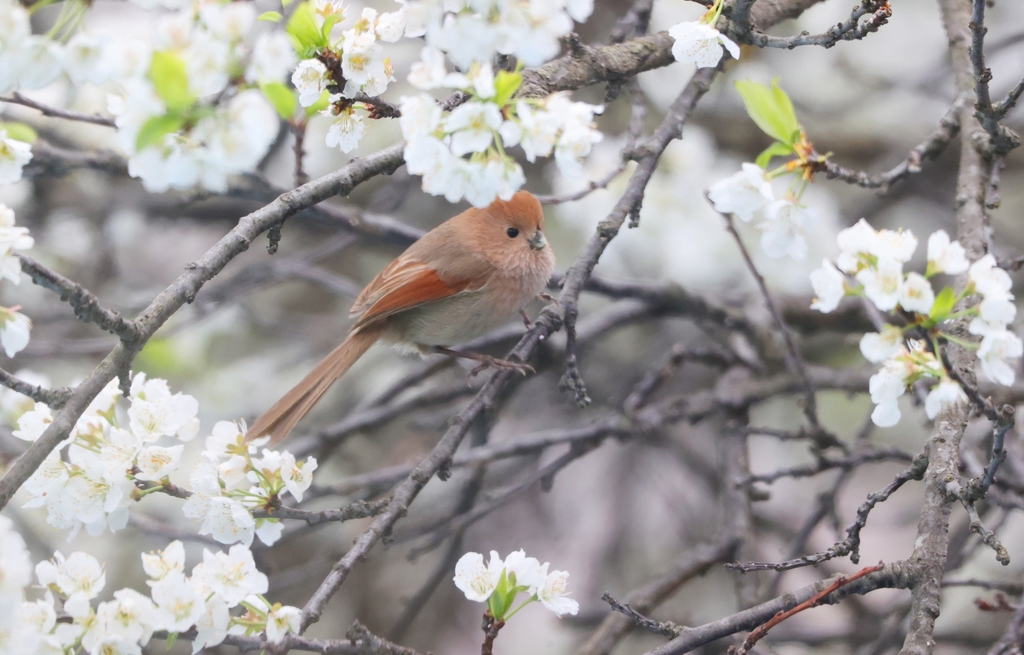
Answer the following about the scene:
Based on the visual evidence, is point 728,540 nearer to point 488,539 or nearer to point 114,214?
point 488,539

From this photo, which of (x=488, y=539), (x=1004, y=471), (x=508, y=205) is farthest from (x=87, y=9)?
(x=488, y=539)

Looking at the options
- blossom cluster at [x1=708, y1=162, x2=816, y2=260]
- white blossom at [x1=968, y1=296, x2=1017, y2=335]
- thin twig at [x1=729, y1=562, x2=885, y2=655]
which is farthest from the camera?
blossom cluster at [x1=708, y1=162, x2=816, y2=260]

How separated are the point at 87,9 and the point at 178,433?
101cm

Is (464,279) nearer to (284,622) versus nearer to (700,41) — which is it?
(700,41)

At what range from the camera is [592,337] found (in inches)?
153

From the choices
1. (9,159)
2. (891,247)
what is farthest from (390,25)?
(891,247)

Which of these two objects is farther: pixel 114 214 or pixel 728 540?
pixel 114 214

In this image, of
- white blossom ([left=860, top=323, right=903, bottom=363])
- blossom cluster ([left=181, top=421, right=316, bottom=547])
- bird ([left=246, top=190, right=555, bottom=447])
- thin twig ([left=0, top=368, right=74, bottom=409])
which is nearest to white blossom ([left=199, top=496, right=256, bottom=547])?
blossom cluster ([left=181, top=421, right=316, bottom=547])

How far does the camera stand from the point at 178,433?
2062mm

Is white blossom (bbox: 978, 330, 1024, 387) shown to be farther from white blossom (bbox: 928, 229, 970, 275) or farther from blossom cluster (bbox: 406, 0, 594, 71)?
blossom cluster (bbox: 406, 0, 594, 71)

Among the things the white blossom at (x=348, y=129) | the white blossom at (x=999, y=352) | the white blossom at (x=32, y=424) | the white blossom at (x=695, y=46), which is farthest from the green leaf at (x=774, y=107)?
the white blossom at (x=32, y=424)

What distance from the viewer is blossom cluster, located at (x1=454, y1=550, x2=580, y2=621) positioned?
1883 millimetres

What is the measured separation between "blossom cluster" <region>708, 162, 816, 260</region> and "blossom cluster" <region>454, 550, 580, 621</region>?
35.8 inches

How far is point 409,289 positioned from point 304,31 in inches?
56.7
